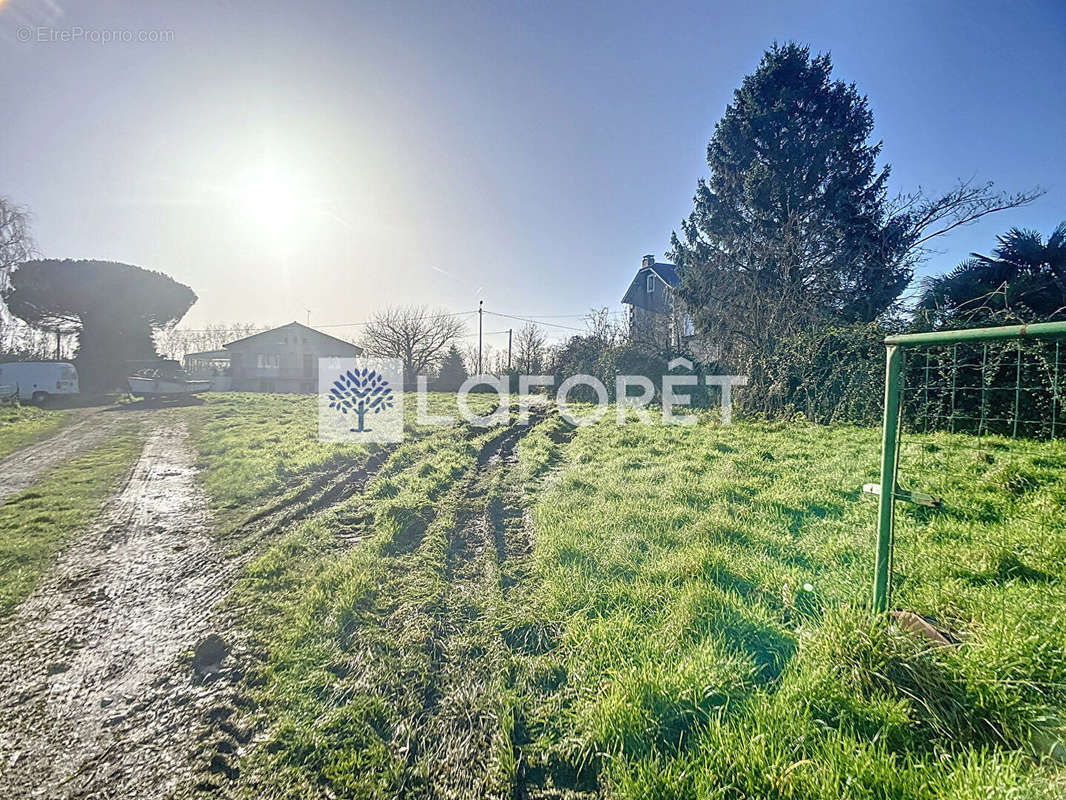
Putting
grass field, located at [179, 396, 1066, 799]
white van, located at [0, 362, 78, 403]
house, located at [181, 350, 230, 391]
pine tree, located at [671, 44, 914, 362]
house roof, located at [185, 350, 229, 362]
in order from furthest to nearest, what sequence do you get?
house roof, located at [185, 350, 229, 362], house, located at [181, 350, 230, 391], white van, located at [0, 362, 78, 403], pine tree, located at [671, 44, 914, 362], grass field, located at [179, 396, 1066, 799]

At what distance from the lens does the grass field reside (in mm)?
1872

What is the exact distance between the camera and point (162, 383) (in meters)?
28.5

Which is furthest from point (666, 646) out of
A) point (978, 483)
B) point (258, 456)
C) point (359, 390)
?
point (359, 390)

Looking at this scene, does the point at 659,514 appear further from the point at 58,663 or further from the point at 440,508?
the point at 58,663

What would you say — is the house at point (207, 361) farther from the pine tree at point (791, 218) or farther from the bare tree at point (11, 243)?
the pine tree at point (791, 218)

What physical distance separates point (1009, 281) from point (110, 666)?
19358mm

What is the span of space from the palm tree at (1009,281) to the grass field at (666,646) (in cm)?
793

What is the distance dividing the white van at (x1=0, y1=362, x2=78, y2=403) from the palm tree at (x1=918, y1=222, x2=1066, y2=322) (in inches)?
1454

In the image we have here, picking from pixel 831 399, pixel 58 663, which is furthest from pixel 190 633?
pixel 831 399

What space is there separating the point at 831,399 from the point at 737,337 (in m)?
4.63

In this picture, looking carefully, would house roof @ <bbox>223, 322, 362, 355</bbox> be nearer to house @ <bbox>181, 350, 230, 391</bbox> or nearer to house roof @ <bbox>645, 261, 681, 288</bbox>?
house @ <bbox>181, 350, 230, 391</bbox>

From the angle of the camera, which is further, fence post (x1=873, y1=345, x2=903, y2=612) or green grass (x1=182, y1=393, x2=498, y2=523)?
green grass (x1=182, y1=393, x2=498, y2=523)

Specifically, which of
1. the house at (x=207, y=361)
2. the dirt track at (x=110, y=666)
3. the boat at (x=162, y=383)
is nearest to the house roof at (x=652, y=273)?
the dirt track at (x=110, y=666)

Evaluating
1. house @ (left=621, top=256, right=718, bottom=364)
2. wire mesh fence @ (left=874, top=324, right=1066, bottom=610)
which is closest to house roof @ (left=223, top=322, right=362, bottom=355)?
house @ (left=621, top=256, right=718, bottom=364)
